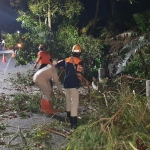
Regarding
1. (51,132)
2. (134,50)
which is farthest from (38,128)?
(134,50)

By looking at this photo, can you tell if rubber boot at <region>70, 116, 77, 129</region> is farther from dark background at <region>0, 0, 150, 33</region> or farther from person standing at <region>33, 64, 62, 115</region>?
dark background at <region>0, 0, 150, 33</region>

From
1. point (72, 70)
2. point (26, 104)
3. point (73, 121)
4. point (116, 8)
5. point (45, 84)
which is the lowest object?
point (73, 121)

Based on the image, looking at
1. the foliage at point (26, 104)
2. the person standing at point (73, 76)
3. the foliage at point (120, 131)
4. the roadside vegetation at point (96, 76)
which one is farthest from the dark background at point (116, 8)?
the foliage at point (120, 131)

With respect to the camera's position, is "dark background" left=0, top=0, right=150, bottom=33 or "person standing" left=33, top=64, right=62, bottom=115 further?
"dark background" left=0, top=0, right=150, bottom=33

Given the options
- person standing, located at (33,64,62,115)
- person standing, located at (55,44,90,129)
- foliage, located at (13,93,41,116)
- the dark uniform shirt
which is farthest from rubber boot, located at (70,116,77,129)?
foliage, located at (13,93,41,116)

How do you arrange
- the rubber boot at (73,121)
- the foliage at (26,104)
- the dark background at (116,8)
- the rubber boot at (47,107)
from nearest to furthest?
the rubber boot at (73,121), the rubber boot at (47,107), the foliage at (26,104), the dark background at (116,8)

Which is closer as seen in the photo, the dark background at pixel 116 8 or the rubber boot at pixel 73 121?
the rubber boot at pixel 73 121

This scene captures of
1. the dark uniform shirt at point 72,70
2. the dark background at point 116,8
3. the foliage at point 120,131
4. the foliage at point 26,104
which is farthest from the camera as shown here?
the dark background at point 116,8

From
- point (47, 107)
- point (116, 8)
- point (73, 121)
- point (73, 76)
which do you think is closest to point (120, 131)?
point (73, 121)

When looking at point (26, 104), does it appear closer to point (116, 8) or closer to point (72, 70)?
point (72, 70)

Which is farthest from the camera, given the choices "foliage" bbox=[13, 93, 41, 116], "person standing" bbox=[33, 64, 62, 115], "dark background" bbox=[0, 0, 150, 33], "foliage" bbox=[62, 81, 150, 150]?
"dark background" bbox=[0, 0, 150, 33]

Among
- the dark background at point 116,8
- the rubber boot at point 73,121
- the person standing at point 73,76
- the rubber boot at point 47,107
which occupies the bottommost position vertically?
the rubber boot at point 73,121

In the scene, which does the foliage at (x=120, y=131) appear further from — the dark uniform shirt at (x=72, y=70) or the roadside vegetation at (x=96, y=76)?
the dark uniform shirt at (x=72, y=70)

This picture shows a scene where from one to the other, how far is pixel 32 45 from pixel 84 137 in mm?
9637
